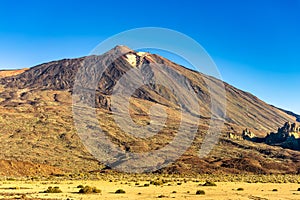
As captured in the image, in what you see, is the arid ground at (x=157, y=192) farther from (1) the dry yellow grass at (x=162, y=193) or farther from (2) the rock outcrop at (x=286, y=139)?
(2) the rock outcrop at (x=286, y=139)

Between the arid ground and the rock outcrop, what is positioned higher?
the rock outcrop

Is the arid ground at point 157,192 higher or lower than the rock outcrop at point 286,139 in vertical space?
lower

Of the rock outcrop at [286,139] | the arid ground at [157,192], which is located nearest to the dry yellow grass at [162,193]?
the arid ground at [157,192]

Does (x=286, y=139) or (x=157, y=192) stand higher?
(x=286, y=139)

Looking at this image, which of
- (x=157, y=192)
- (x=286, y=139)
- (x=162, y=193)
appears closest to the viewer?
(x=162, y=193)

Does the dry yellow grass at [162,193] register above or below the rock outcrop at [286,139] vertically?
below

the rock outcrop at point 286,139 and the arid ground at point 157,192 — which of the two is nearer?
the arid ground at point 157,192

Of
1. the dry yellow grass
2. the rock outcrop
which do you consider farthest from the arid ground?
the rock outcrop

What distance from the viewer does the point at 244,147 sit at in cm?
13962

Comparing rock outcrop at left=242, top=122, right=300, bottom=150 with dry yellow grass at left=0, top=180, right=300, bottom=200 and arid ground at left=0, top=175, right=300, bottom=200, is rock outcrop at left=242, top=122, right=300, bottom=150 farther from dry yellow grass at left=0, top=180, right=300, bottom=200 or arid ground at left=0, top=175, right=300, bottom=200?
dry yellow grass at left=0, top=180, right=300, bottom=200

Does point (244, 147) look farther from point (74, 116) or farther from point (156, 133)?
point (74, 116)

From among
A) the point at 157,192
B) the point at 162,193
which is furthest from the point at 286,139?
the point at 162,193

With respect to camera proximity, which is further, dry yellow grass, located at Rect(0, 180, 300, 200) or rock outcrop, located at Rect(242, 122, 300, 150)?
rock outcrop, located at Rect(242, 122, 300, 150)

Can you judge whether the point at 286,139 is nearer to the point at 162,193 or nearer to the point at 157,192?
the point at 157,192
